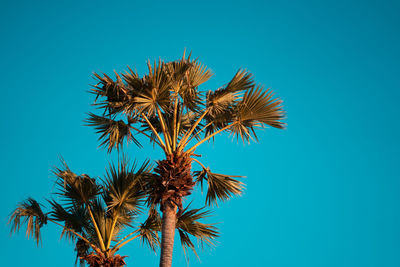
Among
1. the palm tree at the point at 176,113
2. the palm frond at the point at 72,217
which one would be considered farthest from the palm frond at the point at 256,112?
the palm frond at the point at 72,217

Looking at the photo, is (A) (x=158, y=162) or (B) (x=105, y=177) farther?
(B) (x=105, y=177)

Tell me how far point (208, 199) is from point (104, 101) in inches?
141

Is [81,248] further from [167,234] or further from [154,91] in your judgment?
[154,91]

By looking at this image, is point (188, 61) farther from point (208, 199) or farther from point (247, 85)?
point (208, 199)

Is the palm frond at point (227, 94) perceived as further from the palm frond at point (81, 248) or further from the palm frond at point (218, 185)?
the palm frond at point (81, 248)

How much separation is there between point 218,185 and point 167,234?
6.59 ft

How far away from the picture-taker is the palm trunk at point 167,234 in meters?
10.4

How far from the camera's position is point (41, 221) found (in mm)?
11961

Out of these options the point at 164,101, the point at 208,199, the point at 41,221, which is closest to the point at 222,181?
the point at 208,199

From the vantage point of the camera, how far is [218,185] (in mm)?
12008

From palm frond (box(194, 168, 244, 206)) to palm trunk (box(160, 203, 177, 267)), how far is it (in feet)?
4.65

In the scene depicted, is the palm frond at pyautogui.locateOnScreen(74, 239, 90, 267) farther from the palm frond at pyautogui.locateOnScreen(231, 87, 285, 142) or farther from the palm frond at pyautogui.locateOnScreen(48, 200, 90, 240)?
the palm frond at pyautogui.locateOnScreen(231, 87, 285, 142)

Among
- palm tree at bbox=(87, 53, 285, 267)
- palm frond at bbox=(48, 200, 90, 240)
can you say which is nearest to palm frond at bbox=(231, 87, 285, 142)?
palm tree at bbox=(87, 53, 285, 267)

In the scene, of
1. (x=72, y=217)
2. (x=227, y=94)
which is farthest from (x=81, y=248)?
(x=227, y=94)
